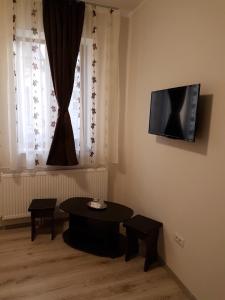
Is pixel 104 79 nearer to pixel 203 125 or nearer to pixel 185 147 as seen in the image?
pixel 185 147

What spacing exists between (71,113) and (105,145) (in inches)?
23.4

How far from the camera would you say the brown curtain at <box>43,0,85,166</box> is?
2680mm

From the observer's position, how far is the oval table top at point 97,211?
7.95 feet

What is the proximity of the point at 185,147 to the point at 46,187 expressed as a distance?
1754mm

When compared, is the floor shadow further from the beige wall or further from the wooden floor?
the wooden floor

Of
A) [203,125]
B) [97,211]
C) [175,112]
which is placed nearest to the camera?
[203,125]

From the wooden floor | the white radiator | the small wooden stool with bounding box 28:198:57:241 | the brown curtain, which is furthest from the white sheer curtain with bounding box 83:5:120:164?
the wooden floor

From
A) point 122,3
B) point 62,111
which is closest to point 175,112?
point 62,111

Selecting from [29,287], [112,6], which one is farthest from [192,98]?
[29,287]

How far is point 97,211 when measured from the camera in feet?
8.44

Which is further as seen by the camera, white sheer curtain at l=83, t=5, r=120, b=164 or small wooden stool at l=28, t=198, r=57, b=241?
white sheer curtain at l=83, t=5, r=120, b=164

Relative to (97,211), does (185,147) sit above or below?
above

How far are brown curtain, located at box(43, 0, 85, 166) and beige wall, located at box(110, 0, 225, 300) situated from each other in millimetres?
756

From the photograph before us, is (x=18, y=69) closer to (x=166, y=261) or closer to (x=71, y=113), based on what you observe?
(x=71, y=113)
